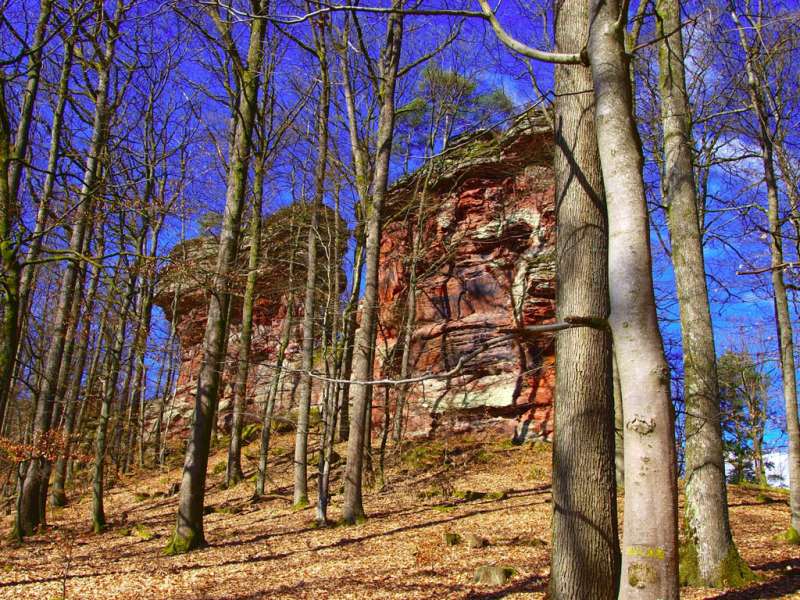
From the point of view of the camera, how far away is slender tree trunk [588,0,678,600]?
2.32 m

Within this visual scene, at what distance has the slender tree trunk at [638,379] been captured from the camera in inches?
91.3

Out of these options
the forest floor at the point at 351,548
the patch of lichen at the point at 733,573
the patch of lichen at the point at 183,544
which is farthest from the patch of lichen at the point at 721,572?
the patch of lichen at the point at 183,544

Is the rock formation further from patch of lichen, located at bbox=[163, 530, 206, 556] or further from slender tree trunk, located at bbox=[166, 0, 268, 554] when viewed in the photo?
patch of lichen, located at bbox=[163, 530, 206, 556]

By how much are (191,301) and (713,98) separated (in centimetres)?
2349

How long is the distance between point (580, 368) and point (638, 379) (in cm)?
140

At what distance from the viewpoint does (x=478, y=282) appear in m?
20.6

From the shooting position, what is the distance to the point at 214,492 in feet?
51.3

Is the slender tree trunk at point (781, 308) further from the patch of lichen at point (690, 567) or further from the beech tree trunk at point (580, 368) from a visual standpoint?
the beech tree trunk at point (580, 368)

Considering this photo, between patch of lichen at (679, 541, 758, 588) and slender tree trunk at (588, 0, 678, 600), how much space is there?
412 centimetres

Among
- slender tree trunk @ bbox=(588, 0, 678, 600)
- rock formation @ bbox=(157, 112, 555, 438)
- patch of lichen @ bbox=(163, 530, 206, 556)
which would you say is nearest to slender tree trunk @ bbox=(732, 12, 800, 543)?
slender tree trunk @ bbox=(588, 0, 678, 600)

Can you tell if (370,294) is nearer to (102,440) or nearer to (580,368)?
(102,440)

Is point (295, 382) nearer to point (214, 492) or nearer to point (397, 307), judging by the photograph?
point (397, 307)

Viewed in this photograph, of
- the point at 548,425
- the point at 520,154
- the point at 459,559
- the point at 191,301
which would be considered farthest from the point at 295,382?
the point at 459,559

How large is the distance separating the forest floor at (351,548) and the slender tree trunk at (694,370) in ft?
1.19
